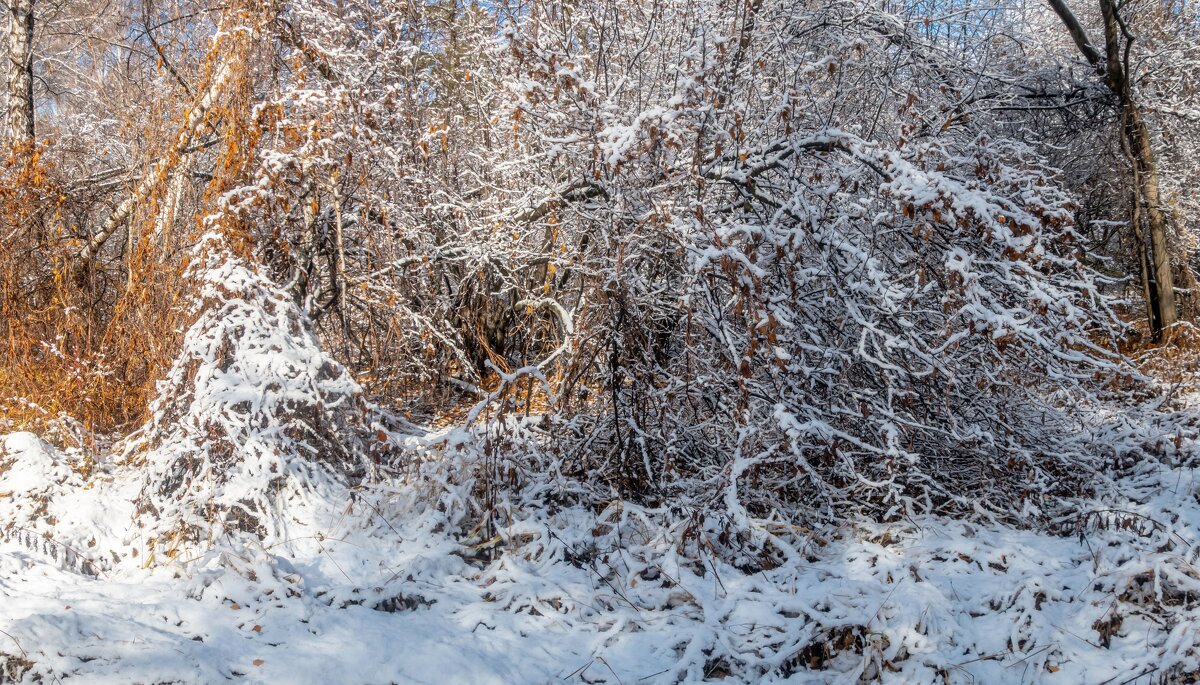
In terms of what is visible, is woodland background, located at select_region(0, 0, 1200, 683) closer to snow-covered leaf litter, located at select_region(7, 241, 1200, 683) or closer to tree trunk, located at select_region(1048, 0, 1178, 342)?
snow-covered leaf litter, located at select_region(7, 241, 1200, 683)

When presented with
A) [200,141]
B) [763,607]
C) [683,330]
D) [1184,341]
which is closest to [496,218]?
[683,330]

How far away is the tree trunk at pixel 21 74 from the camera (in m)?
6.04

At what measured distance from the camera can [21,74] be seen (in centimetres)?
611

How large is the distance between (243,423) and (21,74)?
417cm

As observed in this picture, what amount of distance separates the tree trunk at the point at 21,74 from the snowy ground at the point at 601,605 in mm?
3343

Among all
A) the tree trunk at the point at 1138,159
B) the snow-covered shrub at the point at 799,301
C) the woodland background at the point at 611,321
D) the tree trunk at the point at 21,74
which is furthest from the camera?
the tree trunk at the point at 1138,159

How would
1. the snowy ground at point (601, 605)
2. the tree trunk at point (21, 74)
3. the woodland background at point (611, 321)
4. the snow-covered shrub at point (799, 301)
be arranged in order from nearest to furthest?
the snowy ground at point (601, 605) < the woodland background at point (611, 321) < the snow-covered shrub at point (799, 301) < the tree trunk at point (21, 74)

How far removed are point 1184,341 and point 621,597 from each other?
6.95m

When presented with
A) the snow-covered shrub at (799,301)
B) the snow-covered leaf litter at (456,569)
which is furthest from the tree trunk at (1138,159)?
the snow-covered leaf litter at (456,569)

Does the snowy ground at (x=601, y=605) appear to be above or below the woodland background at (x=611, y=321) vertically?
below

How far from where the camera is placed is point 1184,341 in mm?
7559

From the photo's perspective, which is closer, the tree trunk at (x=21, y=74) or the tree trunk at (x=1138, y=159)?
the tree trunk at (x=21, y=74)

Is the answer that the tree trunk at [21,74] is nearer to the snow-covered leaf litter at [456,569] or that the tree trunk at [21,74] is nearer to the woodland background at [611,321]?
the woodland background at [611,321]

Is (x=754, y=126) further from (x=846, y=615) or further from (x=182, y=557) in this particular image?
(x=182, y=557)
